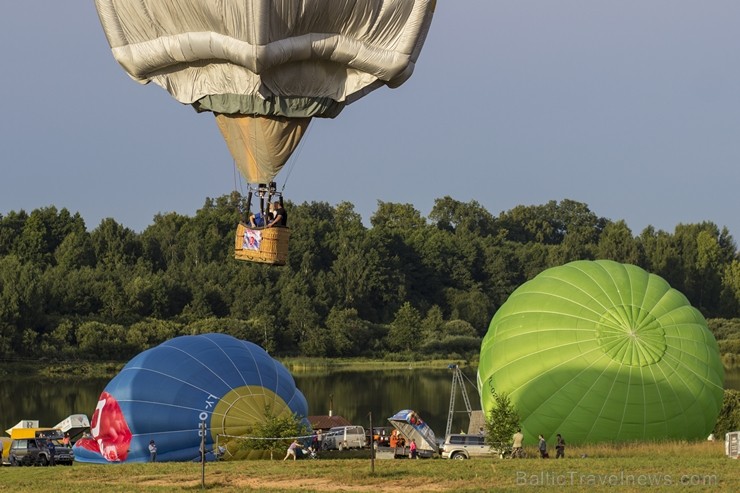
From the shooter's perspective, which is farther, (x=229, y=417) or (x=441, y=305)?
(x=441, y=305)

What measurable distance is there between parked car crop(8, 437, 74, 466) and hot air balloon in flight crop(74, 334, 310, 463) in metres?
0.86

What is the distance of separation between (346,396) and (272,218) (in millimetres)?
26266

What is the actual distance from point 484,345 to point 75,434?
311 inches

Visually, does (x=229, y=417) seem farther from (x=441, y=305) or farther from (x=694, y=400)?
(x=441, y=305)

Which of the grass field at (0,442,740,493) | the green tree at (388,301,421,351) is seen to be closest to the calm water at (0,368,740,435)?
the green tree at (388,301,421,351)

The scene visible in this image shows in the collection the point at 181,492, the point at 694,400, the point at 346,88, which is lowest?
the point at 181,492

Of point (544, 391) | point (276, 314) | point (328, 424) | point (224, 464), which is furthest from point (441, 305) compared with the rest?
point (224, 464)

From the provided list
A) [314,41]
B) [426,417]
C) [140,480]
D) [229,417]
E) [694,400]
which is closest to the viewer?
[314,41]

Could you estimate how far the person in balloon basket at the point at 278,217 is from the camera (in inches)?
652

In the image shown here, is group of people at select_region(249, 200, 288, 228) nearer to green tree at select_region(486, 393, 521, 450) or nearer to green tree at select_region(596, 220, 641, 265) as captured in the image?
green tree at select_region(486, 393, 521, 450)

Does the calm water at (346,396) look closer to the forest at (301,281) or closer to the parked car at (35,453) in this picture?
the forest at (301,281)

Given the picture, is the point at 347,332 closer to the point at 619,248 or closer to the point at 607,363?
the point at 619,248

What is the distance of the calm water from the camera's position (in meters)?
36.1

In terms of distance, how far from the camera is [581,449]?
21.8 meters
